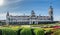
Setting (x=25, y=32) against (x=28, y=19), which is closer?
(x=25, y=32)

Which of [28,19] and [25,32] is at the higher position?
[25,32]

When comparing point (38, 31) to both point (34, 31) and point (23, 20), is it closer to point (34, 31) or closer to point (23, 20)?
point (34, 31)

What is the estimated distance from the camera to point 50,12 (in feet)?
343

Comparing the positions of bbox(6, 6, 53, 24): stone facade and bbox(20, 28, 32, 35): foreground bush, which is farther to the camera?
bbox(6, 6, 53, 24): stone facade

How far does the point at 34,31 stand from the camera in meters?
28.4

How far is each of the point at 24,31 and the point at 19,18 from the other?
7986 cm

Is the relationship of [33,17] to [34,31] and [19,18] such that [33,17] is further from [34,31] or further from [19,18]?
[34,31]

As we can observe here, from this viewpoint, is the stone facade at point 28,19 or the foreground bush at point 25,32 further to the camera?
the stone facade at point 28,19

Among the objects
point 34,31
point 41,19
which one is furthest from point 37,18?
point 34,31

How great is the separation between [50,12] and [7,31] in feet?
254

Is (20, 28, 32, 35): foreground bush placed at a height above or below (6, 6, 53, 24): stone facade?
above

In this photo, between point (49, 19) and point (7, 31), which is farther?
point (49, 19)

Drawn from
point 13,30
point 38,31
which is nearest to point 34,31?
point 38,31

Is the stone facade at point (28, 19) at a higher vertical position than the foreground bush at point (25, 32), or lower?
lower
